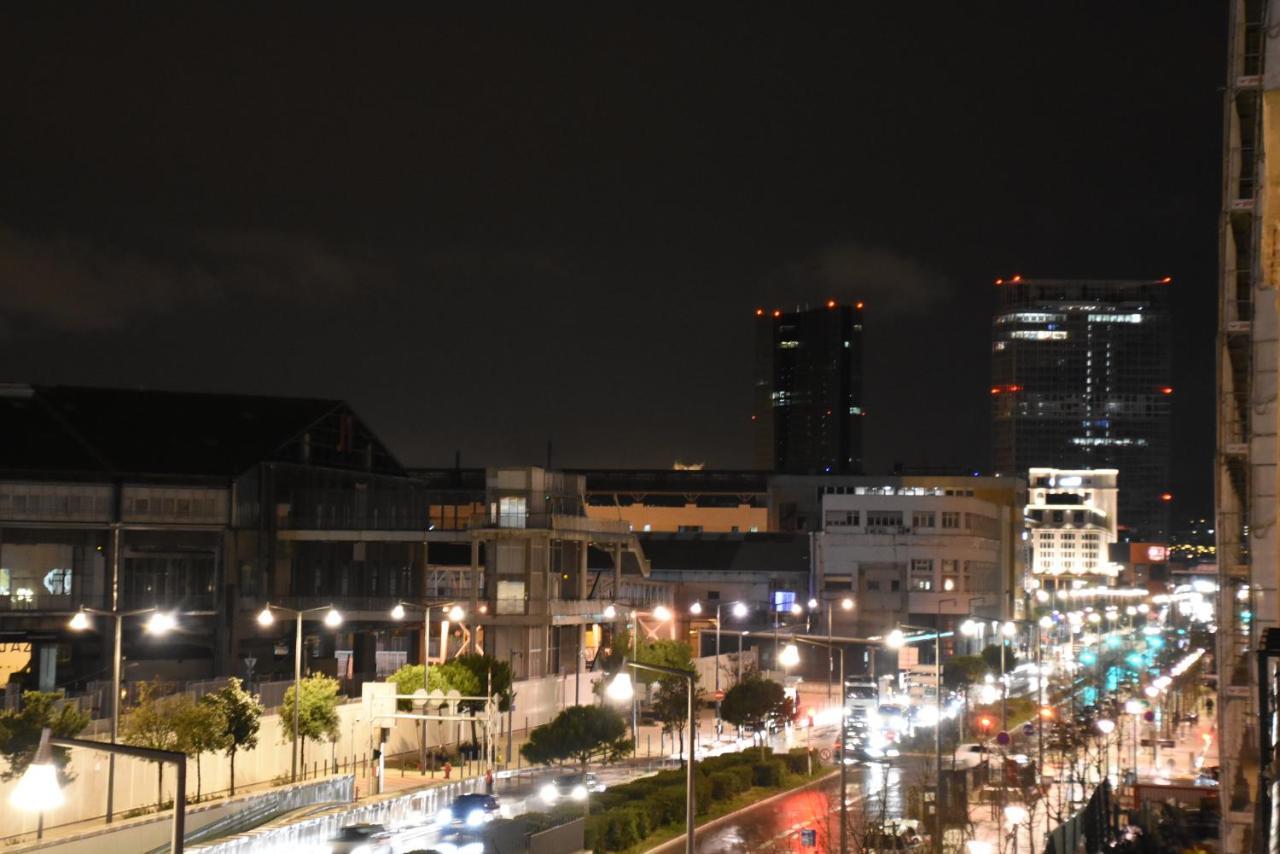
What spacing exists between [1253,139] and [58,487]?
65808 millimetres

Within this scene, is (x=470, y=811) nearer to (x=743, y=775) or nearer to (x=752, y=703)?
(x=743, y=775)

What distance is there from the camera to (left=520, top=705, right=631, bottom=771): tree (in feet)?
198

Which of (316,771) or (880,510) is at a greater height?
(880,510)

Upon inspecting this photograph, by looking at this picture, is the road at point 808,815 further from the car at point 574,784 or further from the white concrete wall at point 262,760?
the white concrete wall at point 262,760

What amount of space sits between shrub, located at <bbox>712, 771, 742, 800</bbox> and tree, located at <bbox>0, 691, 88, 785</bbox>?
67.6ft

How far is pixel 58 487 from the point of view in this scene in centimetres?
8412

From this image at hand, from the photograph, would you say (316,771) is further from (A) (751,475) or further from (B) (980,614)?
(A) (751,475)

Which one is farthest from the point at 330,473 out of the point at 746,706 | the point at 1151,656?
the point at 1151,656

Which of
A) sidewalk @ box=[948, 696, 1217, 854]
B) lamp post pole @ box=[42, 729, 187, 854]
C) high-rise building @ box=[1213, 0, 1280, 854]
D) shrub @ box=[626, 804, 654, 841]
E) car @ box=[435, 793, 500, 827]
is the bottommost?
sidewalk @ box=[948, 696, 1217, 854]

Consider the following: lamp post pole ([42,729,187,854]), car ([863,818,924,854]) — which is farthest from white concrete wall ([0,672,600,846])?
lamp post pole ([42,729,187,854])

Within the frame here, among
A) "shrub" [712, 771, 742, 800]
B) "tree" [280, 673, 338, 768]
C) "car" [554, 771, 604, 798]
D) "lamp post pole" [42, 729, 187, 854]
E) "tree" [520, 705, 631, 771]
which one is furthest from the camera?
"tree" [520, 705, 631, 771]

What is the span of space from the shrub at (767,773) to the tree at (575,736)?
19.5ft

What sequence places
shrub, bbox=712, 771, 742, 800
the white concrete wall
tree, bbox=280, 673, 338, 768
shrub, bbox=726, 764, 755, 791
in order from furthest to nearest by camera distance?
tree, bbox=280, 673, 338, 768 < shrub, bbox=726, 764, 755, 791 < shrub, bbox=712, 771, 742, 800 < the white concrete wall

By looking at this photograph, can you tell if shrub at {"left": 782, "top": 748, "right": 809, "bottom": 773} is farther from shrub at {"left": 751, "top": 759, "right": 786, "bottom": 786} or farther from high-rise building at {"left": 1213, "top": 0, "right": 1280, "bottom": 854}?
high-rise building at {"left": 1213, "top": 0, "right": 1280, "bottom": 854}
